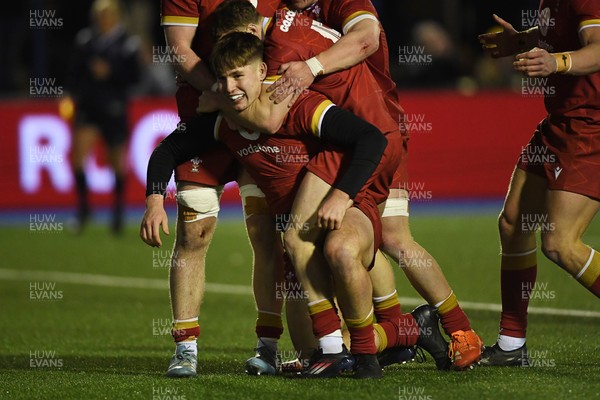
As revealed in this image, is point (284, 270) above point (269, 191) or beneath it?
beneath

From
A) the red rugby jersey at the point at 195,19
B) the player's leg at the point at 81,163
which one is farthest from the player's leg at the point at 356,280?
the player's leg at the point at 81,163

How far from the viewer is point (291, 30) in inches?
248

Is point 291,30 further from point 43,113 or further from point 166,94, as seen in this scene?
point 166,94

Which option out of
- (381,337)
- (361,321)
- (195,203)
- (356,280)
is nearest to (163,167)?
(195,203)

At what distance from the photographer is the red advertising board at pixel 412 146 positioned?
53.4 feet

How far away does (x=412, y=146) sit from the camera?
17062mm

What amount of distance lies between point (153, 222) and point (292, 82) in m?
1.01

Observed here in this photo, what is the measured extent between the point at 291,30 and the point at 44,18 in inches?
482

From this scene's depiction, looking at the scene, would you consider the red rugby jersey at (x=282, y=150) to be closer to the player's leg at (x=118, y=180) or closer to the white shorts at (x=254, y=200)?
the white shorts at (x=254, y=200)

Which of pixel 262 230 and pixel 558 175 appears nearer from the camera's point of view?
pixel 558 175

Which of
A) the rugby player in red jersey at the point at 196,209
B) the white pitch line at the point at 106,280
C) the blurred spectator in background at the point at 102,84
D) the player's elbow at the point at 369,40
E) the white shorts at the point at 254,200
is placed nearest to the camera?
the player's elbow at the point at 369,40

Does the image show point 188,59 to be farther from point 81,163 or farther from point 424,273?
point 81,163

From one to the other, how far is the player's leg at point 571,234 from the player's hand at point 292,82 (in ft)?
4.86

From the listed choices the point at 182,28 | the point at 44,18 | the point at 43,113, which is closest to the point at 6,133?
the point at 43,113
